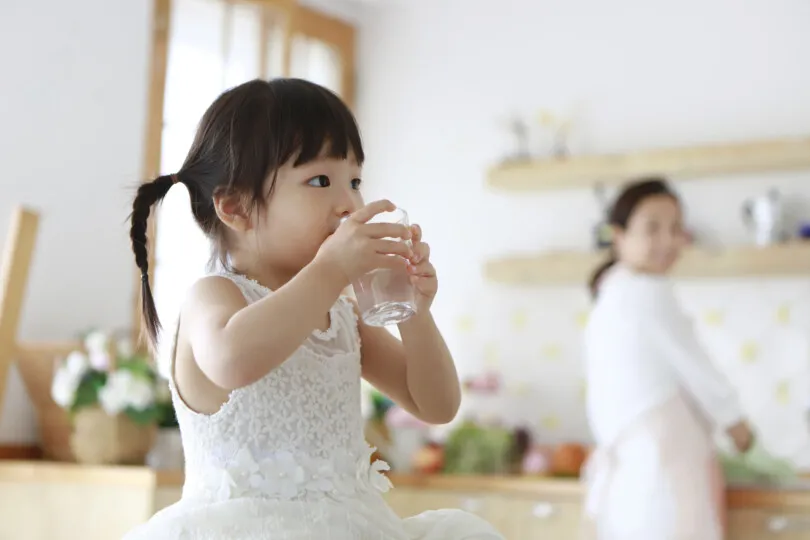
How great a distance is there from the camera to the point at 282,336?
3.21ft

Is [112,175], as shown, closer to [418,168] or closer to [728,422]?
[418,168]

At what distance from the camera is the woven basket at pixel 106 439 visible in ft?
8.60

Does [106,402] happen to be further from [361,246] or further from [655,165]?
[655,165]

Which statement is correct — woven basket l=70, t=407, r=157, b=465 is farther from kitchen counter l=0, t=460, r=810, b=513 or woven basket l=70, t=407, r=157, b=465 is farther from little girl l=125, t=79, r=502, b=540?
little girl l=125, t=79, r=502, b=540

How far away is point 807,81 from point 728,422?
1358 mm

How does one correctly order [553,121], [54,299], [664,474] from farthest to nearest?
[553,121] → [54,299] → [664,474]

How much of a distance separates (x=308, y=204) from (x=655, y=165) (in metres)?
2.60

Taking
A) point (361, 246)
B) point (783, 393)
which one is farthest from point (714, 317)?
point (361, 246)

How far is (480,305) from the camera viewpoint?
388cm

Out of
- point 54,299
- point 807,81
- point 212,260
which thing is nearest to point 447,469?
point 54,299

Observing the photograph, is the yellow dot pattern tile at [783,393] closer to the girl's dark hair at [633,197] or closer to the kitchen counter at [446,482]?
the kitchen counter at [446,482]

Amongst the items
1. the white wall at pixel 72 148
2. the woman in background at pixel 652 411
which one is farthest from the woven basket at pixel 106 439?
the woman in background at pixel 652 411

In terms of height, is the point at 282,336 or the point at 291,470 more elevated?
the point at 282,336

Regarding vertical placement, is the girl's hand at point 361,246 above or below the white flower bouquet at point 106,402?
above
